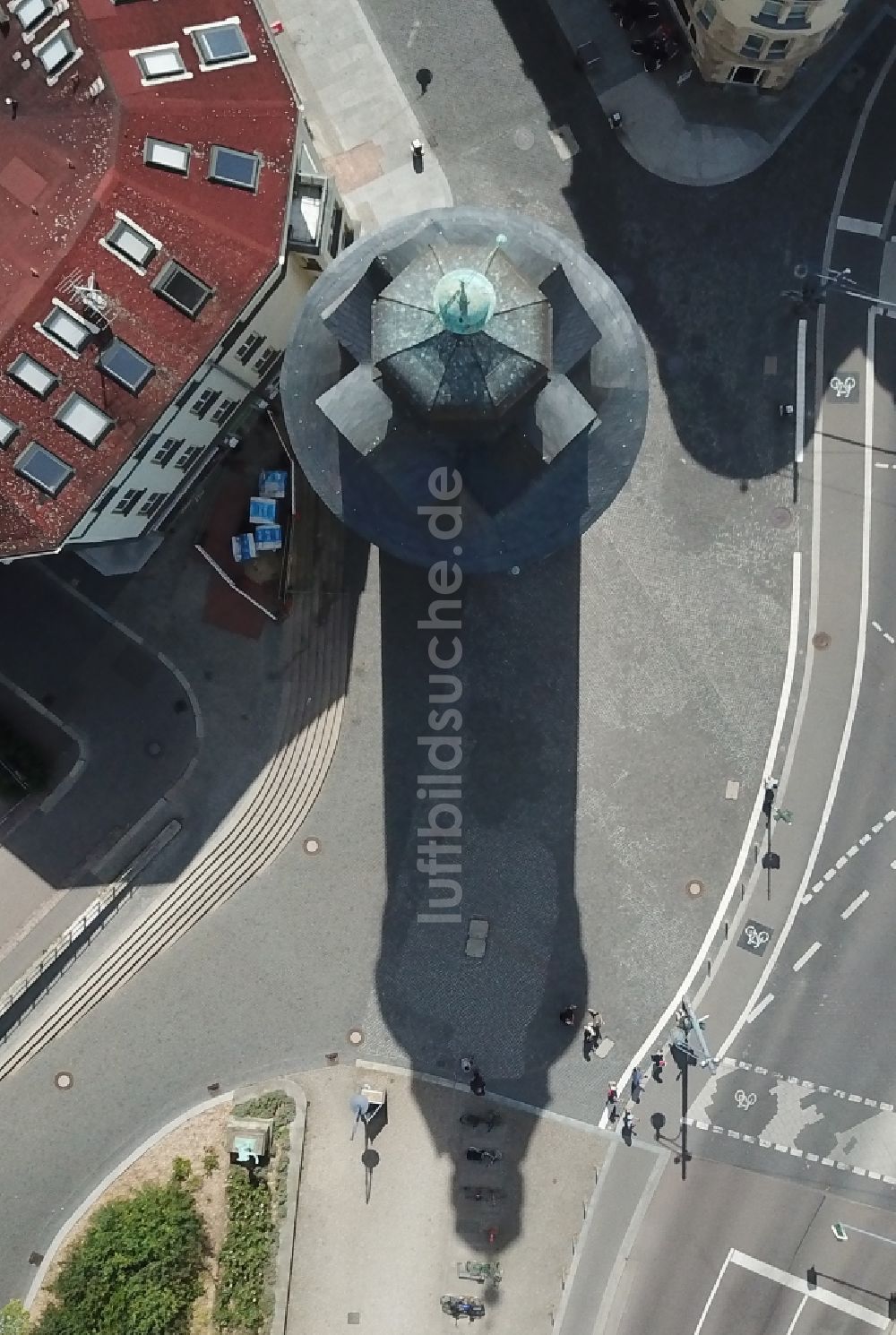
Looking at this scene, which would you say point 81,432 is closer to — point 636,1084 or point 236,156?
point 236,156

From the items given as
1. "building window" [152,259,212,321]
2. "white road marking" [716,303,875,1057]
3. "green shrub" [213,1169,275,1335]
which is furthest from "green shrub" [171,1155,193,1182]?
"building window" [152,259,212,321]

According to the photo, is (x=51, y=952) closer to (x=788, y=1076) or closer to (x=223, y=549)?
(x=223, y=549)

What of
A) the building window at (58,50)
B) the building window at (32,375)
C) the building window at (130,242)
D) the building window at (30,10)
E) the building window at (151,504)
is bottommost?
the building window at (151,504)

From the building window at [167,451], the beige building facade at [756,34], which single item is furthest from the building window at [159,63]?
the beige building facade at [756,34]

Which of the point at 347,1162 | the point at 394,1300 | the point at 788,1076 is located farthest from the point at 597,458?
the point at 394,1300

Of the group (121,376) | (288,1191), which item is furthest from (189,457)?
(288,1191)

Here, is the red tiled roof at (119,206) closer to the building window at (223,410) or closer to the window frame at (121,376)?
the window frame at (121,376)

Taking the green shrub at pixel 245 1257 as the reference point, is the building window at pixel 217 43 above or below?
above
